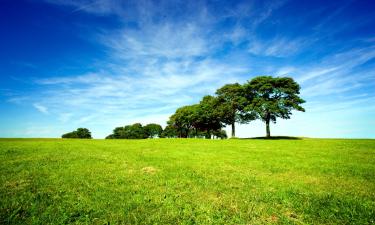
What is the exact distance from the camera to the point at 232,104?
70.4 metres

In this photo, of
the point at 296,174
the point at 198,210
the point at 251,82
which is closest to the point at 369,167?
the point at 296,174

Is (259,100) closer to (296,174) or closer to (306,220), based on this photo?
(296,174)

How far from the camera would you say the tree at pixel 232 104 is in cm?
6718

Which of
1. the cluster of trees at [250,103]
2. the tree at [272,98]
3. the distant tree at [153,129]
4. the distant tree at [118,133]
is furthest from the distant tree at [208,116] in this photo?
the distant tree at [118,133]

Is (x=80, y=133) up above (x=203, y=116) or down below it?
below

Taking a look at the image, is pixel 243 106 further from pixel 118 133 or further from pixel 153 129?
pixel 118 133

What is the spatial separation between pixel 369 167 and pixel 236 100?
52305 millimetres

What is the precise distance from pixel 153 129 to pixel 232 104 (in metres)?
103

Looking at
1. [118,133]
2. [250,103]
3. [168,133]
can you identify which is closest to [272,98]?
[250,103]

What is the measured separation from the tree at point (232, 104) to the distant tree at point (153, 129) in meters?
93.4

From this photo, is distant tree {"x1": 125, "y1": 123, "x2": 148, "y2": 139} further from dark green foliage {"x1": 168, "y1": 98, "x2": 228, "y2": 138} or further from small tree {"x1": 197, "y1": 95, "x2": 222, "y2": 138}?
small tree {"x1": 197, "y1": 95, "x2": 222, "y2": 138}

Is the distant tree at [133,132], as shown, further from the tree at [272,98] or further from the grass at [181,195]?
the grass at [181,195]

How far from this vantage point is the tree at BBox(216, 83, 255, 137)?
220ft

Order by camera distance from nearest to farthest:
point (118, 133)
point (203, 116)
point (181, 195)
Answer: point (181, 195)
point (203, 116)
point (118, 133)
